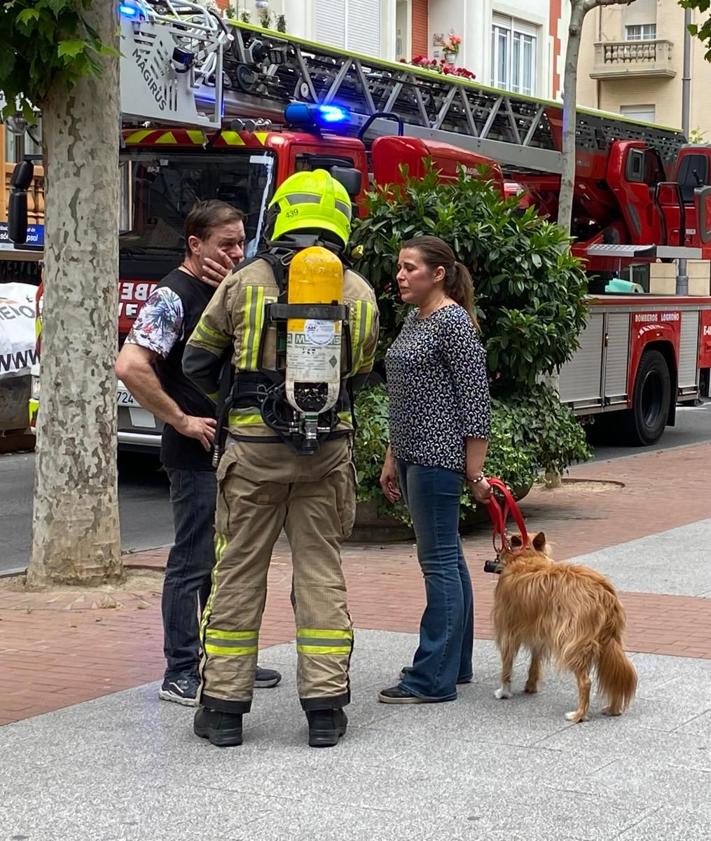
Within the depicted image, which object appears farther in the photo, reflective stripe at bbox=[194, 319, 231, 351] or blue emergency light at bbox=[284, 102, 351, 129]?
blue emergency light at bbox=[284, 102, 351, 129]

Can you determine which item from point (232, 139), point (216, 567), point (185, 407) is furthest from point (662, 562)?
point (232, 139)

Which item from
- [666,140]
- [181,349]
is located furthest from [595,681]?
[666,140]

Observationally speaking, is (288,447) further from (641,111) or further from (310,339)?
(641,111)

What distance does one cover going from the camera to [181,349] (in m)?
5.87

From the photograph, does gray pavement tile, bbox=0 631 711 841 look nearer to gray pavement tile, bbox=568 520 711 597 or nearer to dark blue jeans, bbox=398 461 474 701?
dark blue jeans, bbox=398 461 474 701

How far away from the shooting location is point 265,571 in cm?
536

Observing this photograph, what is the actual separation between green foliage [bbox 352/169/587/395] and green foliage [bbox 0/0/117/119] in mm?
2742

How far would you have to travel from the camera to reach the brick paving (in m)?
6.44

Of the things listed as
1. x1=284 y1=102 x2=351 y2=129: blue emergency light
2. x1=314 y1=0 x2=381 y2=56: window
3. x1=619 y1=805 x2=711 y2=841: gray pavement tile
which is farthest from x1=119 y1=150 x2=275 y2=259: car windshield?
x1=314 y1=0 x2=381 y2=56: window

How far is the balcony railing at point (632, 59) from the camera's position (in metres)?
48.4

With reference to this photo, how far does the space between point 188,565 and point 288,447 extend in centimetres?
96

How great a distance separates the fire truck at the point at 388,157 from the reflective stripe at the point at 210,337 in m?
6.21

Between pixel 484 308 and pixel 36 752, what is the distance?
19.6 feet

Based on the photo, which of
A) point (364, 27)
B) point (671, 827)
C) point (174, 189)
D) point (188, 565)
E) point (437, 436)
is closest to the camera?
point (671, 827)
